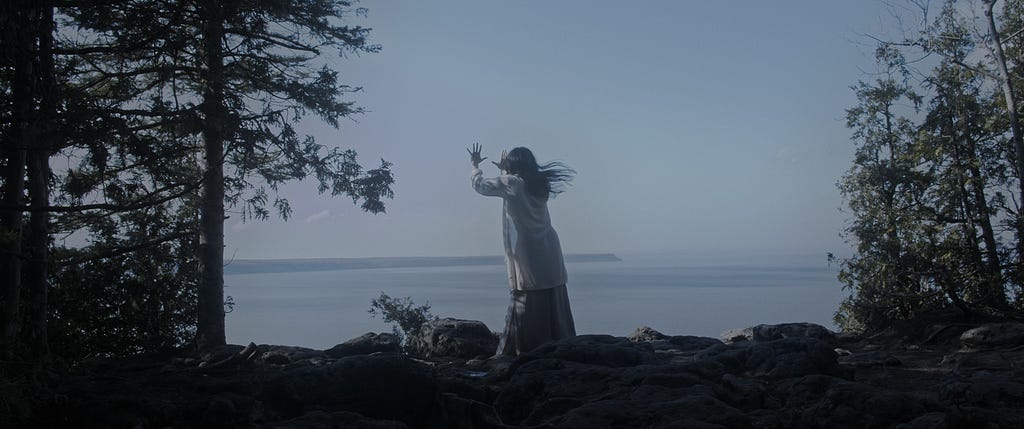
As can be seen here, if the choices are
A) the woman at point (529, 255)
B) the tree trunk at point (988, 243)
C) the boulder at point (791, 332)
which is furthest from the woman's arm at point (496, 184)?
the tree trunk at point (988, 243)

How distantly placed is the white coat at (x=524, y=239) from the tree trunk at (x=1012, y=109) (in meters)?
6.12

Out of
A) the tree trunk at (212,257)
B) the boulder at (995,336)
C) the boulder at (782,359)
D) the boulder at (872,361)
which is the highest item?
the tree trunk at (212,257)

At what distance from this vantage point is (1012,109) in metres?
9.48

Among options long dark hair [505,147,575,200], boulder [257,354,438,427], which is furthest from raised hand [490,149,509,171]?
boulder [257,354,438,427]

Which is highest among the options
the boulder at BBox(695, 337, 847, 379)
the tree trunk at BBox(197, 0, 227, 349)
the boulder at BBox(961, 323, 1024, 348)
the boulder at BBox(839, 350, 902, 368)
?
the tree trunk at BBox(197, 0, 227, 349)

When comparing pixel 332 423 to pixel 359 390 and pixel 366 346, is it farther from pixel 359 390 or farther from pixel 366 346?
pixel 366 346

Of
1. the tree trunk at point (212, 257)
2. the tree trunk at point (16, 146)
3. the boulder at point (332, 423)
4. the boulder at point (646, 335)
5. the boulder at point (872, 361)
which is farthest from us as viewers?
the boulder at point (646, 335)

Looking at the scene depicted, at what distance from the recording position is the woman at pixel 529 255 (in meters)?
8.57

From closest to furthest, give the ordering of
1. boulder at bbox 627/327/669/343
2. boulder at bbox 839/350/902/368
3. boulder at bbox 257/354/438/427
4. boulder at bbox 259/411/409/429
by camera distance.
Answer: boulder at bbox 259/411/409/429 → boulder at bbox 257/354/438/427 → boulder at bbox 839/350/902/368 → boulder at bbox 627/327/669/343

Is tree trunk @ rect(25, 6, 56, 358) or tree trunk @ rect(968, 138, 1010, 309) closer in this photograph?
tree trunk @ rect(25, 6, 56, 358)

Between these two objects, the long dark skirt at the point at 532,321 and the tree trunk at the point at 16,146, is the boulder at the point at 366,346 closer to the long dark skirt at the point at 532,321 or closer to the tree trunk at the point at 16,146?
the long dark skirt at the point at 532,321

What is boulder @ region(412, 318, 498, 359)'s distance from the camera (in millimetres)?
8914

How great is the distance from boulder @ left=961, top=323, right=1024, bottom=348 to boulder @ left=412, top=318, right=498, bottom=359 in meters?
5.17

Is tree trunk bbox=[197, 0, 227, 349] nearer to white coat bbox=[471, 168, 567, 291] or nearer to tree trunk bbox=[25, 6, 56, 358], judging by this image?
tree trunk bbox=[25, 6, 56, 358]
